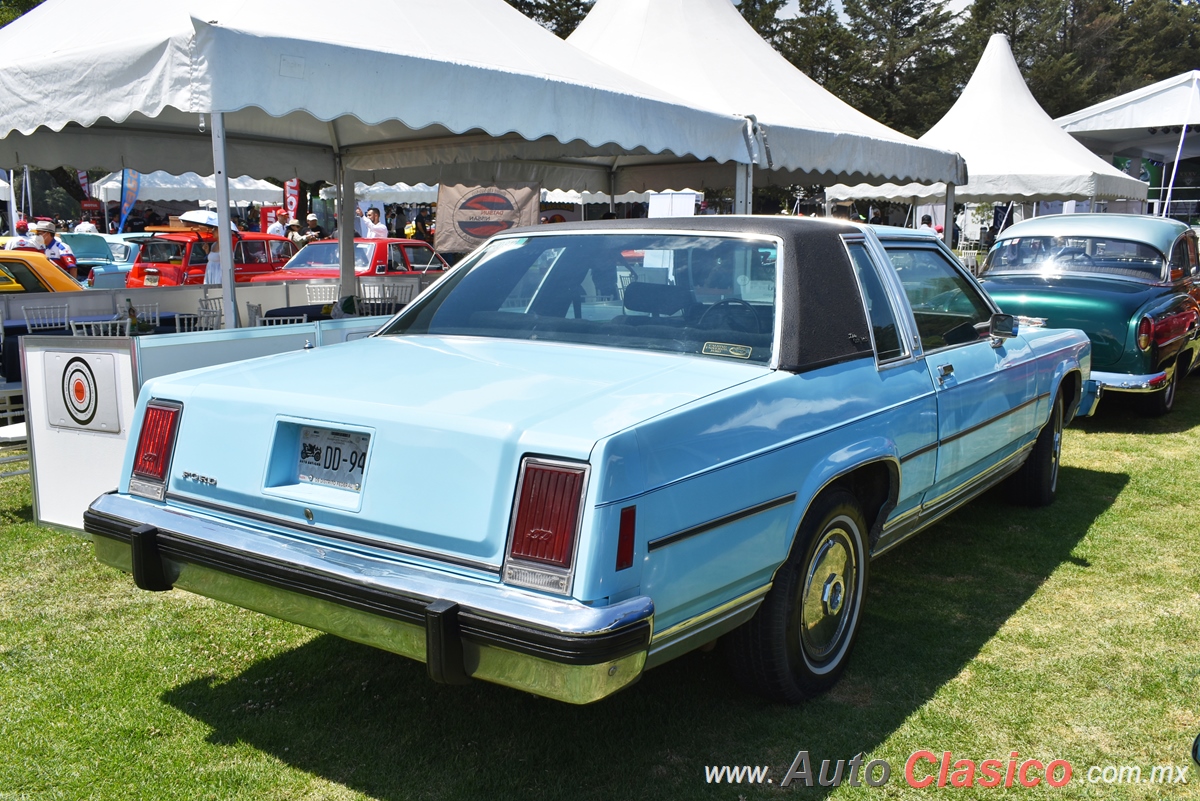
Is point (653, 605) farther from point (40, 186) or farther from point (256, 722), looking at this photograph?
point (40, 186)

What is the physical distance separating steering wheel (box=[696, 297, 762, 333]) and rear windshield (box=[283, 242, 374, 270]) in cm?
1149

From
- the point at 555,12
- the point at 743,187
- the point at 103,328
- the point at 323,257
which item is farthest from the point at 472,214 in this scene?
the point at 555,12

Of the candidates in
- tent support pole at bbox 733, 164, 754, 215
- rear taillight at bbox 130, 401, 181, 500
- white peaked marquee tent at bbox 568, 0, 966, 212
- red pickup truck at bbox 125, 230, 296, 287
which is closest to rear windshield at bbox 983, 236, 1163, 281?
white peaked marquee tent at bbox 568, 0, 966, 212

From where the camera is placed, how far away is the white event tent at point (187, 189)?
22.4 metres

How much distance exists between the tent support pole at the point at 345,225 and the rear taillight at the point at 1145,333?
803cm

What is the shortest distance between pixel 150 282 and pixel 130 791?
13.6 meters

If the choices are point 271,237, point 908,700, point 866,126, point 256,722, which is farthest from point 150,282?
point 908,700

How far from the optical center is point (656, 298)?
3514 mm

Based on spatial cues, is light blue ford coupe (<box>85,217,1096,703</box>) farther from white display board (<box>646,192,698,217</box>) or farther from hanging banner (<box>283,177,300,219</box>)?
hanging banner (<box>283,177,300,219</box>)

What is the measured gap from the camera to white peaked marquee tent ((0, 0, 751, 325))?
5359mm

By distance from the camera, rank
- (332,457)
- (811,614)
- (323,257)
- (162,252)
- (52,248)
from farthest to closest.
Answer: (162,252) → (52,248) → (323,257) → (811,614) → (332,457)

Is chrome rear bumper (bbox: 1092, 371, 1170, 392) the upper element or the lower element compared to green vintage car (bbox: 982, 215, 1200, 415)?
lower

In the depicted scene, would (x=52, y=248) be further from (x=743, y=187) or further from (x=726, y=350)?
(x=726, y=350)

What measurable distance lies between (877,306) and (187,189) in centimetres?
2403
